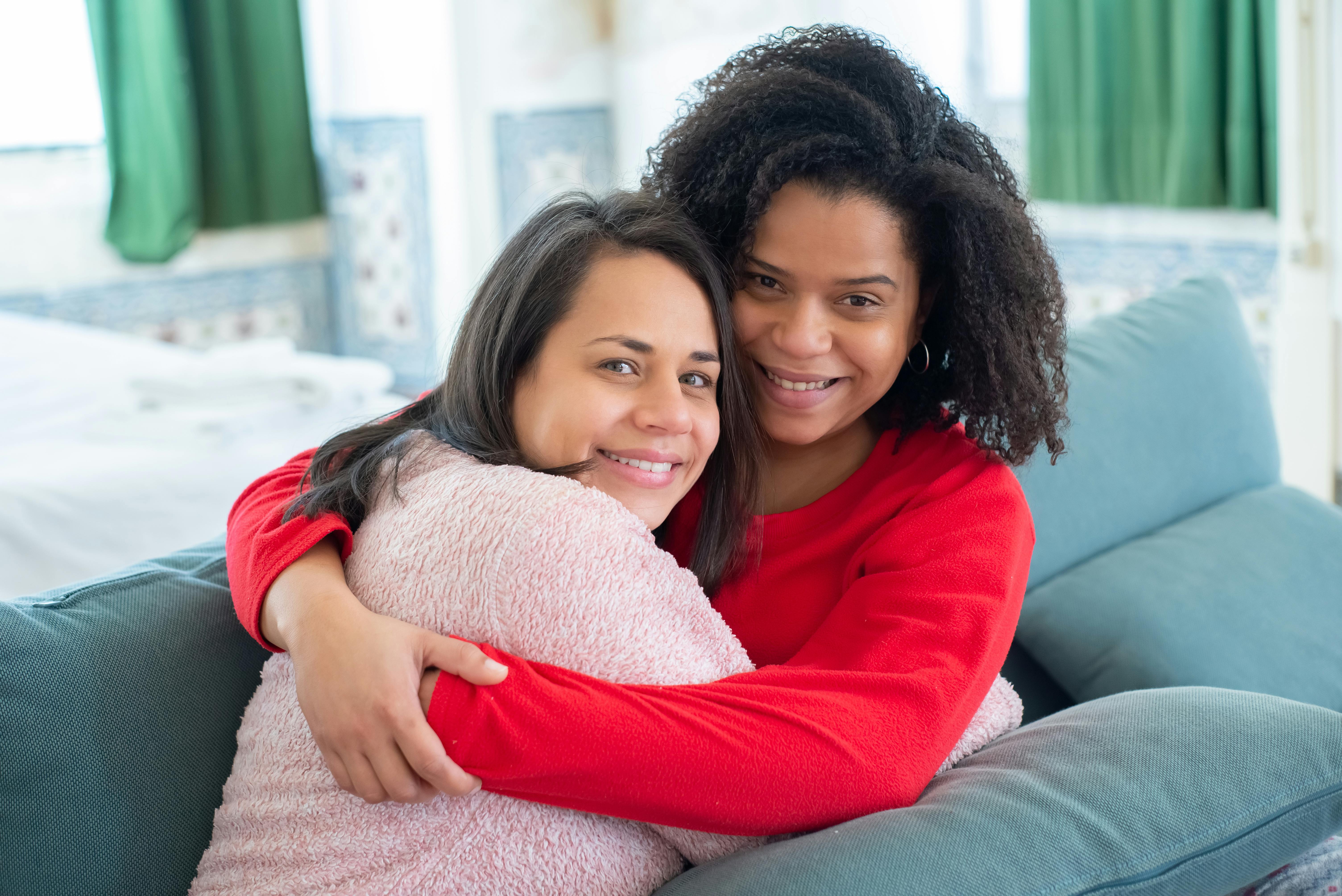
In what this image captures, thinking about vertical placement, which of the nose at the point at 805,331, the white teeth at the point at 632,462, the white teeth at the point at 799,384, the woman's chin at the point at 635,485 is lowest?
the woman's chin at the point at 635,485

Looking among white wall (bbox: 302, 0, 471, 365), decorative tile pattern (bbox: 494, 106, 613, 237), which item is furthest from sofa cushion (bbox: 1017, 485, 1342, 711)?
white wall (bbox: 302, 0, 471, 365)

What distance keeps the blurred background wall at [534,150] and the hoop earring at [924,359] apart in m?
0.81

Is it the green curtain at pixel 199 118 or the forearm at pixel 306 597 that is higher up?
the green curtain at pixel 199 118

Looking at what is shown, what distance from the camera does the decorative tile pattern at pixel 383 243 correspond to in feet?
12.1

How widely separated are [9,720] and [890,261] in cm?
88

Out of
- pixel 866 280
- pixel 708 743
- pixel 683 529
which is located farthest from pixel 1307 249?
pixel 708 743

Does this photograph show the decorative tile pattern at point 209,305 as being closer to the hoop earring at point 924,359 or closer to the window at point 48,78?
Result: the window at point 48,78

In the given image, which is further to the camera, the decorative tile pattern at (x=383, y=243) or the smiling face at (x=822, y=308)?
the decorative tile pattern at (x=383, y=243)

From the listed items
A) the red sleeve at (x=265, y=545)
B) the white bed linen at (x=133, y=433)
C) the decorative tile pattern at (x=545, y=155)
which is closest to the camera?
the red sleeve at (x=265, y=545)

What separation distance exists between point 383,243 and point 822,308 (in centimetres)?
291

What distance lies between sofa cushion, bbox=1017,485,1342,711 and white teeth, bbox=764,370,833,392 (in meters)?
0.51

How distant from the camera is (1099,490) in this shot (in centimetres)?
157

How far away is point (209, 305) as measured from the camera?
360 cm

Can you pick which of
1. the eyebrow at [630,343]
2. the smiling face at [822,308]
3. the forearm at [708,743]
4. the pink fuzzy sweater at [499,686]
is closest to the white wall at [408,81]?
the smiling face at [822,308]
